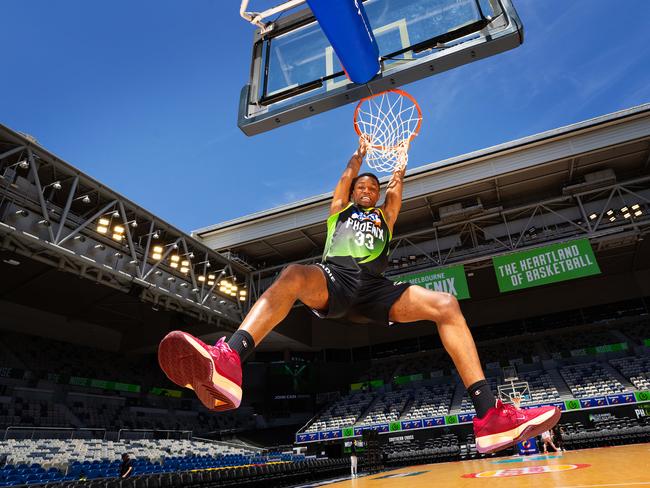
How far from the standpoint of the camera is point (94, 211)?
595 inches

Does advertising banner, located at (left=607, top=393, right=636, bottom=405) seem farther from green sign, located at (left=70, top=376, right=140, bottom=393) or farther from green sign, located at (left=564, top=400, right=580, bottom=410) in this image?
green sign, located at (left=70, top=376, right=140, bottom=393)

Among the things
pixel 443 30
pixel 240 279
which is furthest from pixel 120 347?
pixel 443 30

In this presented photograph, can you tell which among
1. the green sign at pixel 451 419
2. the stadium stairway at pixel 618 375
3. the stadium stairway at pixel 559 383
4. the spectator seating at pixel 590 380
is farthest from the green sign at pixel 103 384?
Result: the stadium stairway at pixel 618 375

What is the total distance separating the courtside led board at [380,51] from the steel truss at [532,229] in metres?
12.4

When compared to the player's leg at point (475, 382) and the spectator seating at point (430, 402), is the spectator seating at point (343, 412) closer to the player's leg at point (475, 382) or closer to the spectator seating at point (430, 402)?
the spectator seating at point (430, 402)

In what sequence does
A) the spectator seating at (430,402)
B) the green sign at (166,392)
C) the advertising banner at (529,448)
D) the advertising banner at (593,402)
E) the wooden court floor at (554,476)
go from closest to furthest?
the wooden court floor at (554,476)
the advertising banner at (529,448)
the advertising banner at (593,402)
the spectator seating at (430,402)
the green sign at (166,392)

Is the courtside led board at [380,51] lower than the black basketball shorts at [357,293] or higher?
higher

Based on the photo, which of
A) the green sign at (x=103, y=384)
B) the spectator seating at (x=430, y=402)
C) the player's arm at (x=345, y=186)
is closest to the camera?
the player's arm at (x=345, y=186)

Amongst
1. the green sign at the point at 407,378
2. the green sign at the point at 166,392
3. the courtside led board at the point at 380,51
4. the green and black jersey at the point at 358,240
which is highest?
the courtside led board at the point at 380,51

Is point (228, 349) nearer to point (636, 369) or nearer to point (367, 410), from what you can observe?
point (367, 410)

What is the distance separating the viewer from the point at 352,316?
8.71 feet

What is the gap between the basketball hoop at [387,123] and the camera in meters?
4.43

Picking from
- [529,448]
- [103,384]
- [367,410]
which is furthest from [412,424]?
[103,384]

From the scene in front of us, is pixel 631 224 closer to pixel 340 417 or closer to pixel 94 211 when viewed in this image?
pixel 340 417
